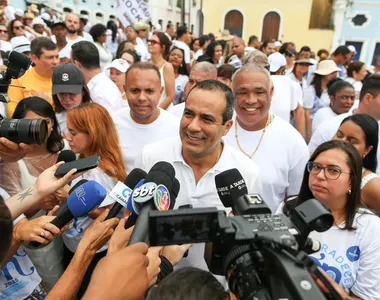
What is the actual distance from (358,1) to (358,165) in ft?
94.0

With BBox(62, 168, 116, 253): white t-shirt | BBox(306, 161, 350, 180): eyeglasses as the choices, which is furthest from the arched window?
BBox(62, 168, 116, 253): white t-shirt

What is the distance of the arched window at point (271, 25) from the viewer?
97.2 feet

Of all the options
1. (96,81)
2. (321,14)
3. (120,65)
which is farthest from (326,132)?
(321,14)

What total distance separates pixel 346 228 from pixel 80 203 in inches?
56.7

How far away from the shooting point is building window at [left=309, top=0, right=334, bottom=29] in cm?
2845

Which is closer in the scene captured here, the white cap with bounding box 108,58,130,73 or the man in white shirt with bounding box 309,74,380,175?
the man in white shirt with bounding box 309,74,380,175

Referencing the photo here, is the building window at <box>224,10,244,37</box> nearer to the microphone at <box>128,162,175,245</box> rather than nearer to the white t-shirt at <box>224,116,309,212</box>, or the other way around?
the white t-shirt at <box>224,116,309,212</box>

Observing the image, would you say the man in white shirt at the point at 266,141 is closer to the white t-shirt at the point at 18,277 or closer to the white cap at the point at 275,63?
the white t-shirt at the point at 18,277

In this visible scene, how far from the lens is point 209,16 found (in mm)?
29594

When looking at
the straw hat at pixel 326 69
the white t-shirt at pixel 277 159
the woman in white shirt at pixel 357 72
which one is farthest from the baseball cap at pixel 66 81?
the woman in white shirt at pixel 357 72

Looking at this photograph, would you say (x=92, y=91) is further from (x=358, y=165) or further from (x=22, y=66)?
(x=358, y=165)

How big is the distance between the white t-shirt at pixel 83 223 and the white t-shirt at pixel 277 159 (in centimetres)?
115

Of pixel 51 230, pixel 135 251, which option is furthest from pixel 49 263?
pixel 135 251

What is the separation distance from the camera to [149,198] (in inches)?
43.1
